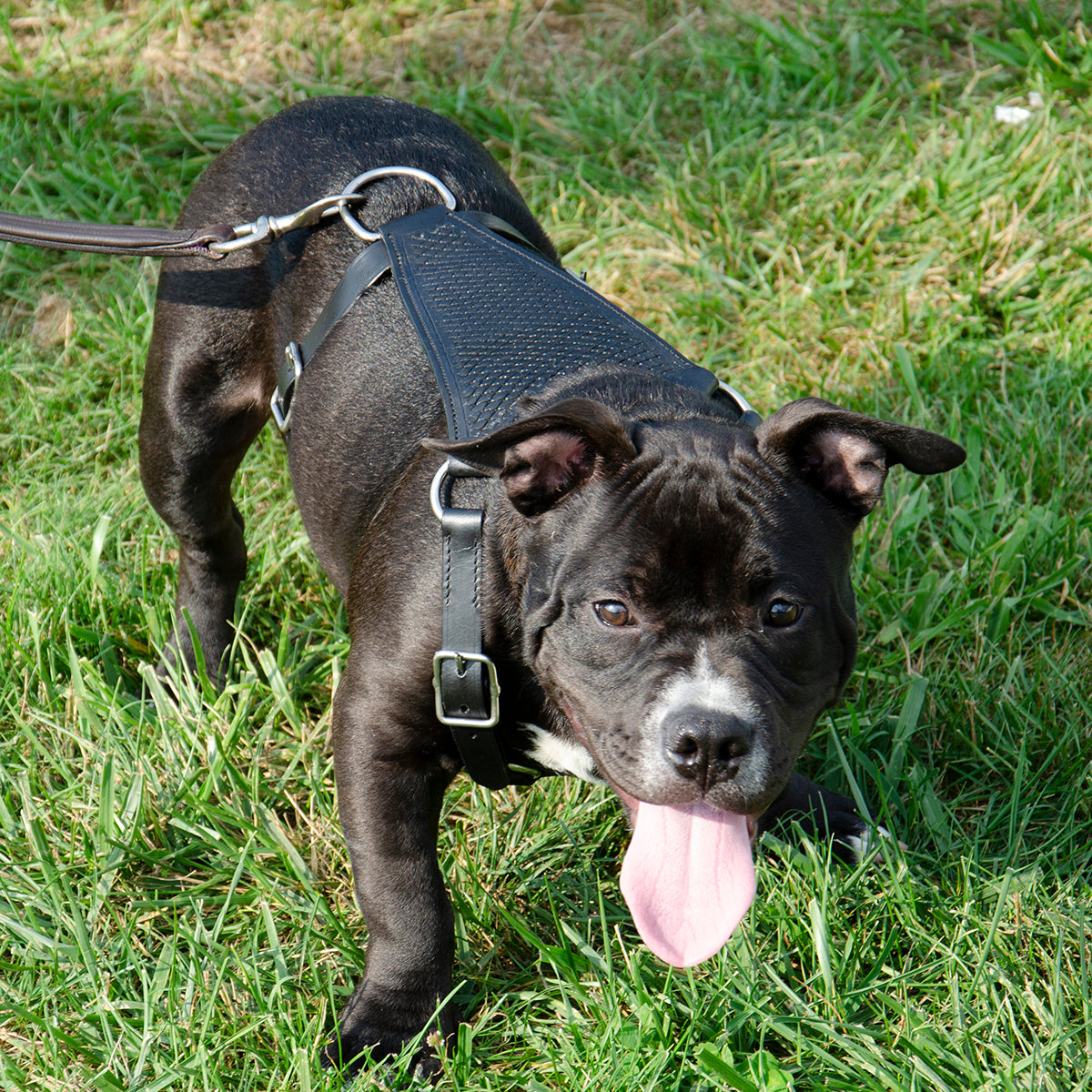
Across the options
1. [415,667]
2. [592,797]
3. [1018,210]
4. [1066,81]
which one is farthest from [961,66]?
[415,667]

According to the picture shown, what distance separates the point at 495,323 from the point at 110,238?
A: 3.85ft

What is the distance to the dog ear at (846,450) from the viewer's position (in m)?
2.67

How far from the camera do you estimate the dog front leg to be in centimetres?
303

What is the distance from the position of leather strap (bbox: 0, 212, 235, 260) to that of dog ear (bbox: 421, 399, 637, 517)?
1.30 meters

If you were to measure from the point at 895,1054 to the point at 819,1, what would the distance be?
5641 mm

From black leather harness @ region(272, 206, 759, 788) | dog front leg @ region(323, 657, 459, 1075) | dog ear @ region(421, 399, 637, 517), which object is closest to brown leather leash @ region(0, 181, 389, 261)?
black leather harness @ region(272, 206, 759, 788)

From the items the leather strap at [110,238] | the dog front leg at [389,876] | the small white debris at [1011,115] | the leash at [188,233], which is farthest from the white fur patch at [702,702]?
the small white debris at [1011,115]

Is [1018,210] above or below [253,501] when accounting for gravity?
above

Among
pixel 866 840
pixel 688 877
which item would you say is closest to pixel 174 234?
pixel 688 877

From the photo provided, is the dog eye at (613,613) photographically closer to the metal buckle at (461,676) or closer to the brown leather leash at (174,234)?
the metal buckle at (461,676)

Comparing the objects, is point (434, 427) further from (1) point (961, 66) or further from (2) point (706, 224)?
(1) point (961, 66)

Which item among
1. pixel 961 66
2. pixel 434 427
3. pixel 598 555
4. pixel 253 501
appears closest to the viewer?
pixel 598 555

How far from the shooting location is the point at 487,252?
139 inches

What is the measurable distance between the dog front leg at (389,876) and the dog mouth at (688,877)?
0.46m
